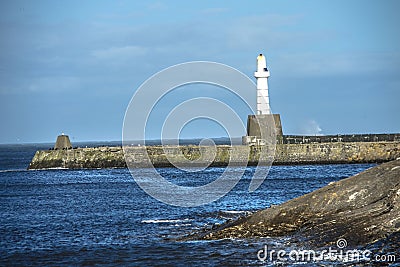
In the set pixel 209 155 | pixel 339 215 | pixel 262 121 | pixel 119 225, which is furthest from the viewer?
pixel 209 155

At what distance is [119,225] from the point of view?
25.4 m

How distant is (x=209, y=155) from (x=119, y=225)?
42964mm

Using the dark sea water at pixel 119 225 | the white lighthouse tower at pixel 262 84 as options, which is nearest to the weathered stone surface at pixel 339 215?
the dark sea water at pixel 119 225

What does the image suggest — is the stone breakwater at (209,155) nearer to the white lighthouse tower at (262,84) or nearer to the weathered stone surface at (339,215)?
the white lighthouse tower at (262,84)

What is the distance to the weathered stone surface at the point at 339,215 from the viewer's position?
1717 centimetres

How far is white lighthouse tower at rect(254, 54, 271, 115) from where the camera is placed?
58969 millimetres

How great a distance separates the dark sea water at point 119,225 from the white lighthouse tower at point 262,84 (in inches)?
492

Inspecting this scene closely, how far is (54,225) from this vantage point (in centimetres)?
2625

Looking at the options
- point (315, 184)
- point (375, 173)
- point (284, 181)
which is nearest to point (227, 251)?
point (375, 173)

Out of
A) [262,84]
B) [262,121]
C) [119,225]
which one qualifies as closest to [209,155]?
[262,121]

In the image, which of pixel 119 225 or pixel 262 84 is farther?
pixel 262 84

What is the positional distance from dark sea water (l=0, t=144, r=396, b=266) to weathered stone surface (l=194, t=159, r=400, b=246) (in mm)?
686

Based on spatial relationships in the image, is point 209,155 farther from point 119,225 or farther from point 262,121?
point 119,225

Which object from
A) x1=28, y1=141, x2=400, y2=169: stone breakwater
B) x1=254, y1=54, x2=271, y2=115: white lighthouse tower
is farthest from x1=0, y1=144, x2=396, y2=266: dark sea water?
x1=28, y1=141, x2=400, y2=169: stone breakwater
